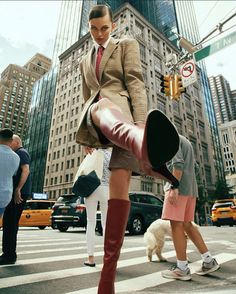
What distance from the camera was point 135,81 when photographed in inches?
73.7

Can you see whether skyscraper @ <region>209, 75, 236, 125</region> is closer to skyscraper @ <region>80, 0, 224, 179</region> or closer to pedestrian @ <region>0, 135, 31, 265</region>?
skyscraper @ <region>80, 0, 224, 179</region>

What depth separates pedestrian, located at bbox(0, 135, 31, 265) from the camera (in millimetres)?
3254

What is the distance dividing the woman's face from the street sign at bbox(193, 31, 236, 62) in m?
7.73

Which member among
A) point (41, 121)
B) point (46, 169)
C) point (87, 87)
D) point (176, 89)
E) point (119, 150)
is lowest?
point (119, 150)

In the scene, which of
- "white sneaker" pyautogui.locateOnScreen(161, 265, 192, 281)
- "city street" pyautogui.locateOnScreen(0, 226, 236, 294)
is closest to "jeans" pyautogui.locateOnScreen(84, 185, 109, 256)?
"city street" pyautogui.locateOnScreen(0, 226, 236, 294)

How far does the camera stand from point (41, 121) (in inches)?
2682

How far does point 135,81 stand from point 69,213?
9587mm

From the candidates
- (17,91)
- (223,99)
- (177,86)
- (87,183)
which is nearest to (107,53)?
(87,183)

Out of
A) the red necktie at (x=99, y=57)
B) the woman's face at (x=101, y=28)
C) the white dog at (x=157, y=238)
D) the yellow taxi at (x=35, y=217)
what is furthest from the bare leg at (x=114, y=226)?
the yellow taxi at (x=35, y=217)

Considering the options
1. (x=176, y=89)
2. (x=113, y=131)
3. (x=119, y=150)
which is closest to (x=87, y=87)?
(x=119, y=150)

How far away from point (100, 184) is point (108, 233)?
6.73ft

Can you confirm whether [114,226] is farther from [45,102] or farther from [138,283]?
[45,102]

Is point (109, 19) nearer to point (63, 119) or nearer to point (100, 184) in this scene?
point (100, 184)

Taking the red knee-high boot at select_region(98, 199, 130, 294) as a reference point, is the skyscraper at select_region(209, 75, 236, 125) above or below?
above
